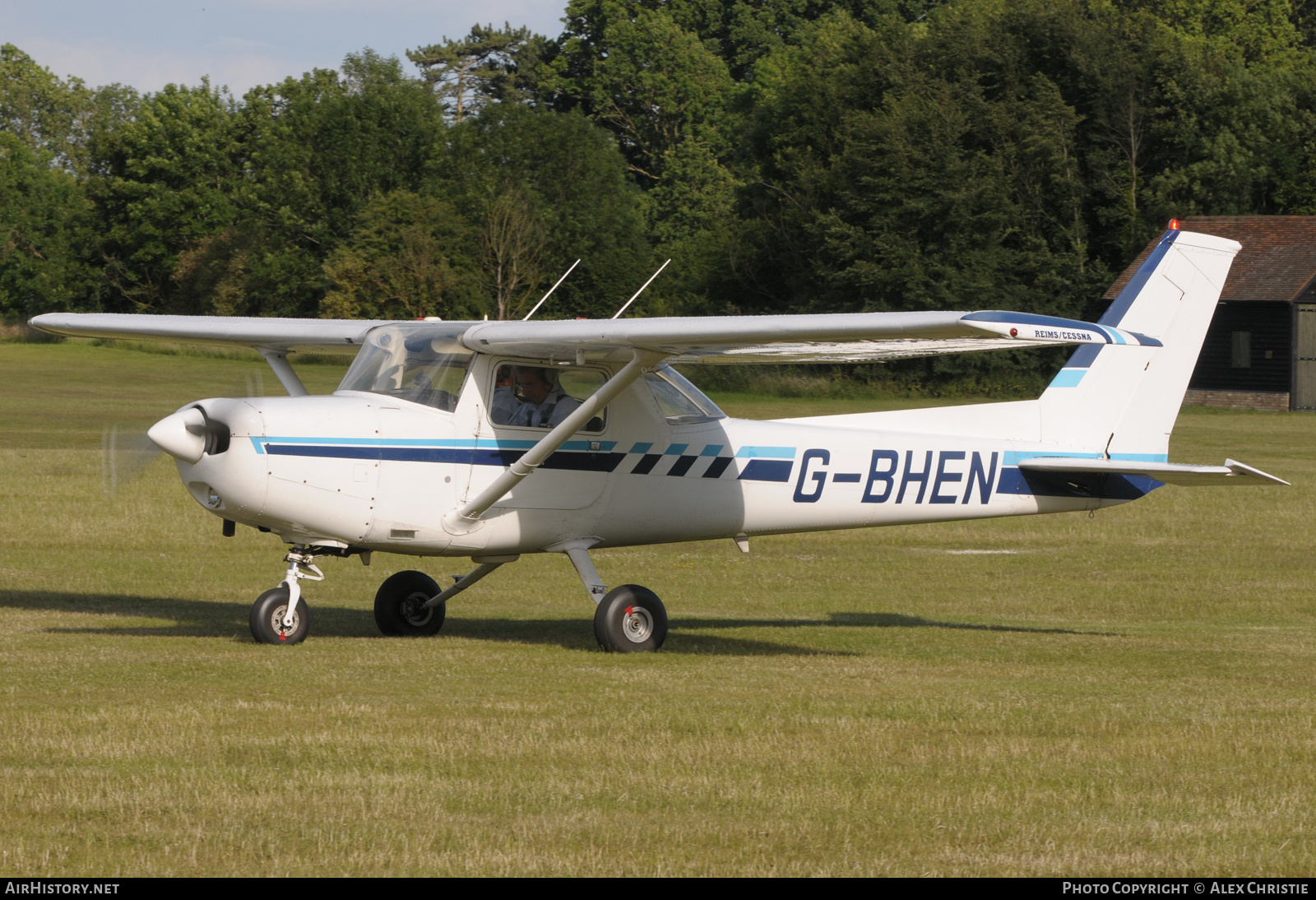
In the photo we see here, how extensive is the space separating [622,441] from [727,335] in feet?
6.49

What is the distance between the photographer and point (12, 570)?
15.8 meters

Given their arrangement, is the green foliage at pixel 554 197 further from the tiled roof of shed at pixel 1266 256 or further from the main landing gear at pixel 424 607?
the main landing gear at pixel 424 607

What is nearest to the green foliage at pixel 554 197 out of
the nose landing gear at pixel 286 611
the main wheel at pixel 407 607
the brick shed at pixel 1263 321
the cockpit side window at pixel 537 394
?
the brick shed at pixel 1263 321

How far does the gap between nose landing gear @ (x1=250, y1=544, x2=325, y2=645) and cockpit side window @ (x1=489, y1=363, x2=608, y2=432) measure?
1663mm

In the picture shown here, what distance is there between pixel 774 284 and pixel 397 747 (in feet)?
185

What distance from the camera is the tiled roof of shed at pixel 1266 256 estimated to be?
52250 millimetres

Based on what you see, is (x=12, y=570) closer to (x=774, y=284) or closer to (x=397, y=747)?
(x=397, y=747)

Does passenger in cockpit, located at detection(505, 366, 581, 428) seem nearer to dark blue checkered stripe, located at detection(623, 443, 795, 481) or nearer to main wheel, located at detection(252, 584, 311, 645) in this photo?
dark blue checkered stripe, located at detection(623, 443, 795, 481)

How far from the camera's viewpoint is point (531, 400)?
11266 mm

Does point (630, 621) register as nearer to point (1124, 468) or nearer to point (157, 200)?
point (1124, 468)

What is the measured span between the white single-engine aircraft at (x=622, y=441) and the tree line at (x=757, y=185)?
4090 cm

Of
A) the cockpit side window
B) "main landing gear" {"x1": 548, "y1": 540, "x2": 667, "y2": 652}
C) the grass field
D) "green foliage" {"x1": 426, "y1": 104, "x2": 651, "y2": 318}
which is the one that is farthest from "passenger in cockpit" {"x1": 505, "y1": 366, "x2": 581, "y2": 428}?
"green foliage" {"x1": 426, "y1": 104, "x2": 651, "y2": 318}

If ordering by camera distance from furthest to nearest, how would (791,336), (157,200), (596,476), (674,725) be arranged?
(157,200), (596,476), (791,336), (674,725)

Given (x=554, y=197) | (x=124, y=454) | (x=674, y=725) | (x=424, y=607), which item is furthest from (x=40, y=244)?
(x=674, y=725)
